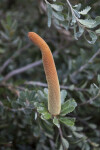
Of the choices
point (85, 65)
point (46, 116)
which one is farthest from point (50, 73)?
point (85, 65)

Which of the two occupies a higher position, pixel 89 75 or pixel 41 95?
pixel 41 95

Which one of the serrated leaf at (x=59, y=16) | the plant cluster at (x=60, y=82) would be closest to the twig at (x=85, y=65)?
A: the plant cluster at (x=60, y=82)

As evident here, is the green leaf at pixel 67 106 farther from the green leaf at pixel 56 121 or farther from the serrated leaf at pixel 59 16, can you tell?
the serrated leaf at pixel 59 16

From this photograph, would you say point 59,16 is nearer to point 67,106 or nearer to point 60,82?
point 67,106

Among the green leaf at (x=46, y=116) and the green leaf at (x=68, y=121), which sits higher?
the green leaf at (x=46, y=116)

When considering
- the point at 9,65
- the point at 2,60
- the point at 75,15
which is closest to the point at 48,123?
the point at 75,15

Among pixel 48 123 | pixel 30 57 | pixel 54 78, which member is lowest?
pixel 30 57

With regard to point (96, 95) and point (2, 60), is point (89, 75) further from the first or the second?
point (2, 60)

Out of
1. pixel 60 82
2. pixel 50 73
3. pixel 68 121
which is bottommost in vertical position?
pixel 60 82
